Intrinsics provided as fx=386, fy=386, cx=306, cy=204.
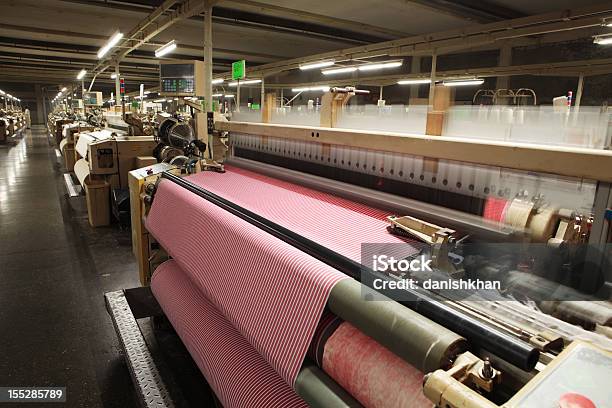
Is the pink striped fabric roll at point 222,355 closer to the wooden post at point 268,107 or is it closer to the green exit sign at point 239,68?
the wooden post at point 268,107

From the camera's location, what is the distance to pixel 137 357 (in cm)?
190

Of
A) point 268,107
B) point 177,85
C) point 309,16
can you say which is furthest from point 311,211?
point 309,16

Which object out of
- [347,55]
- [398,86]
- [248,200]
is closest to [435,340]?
[248,200]

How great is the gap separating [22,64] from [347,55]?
13.2 metres

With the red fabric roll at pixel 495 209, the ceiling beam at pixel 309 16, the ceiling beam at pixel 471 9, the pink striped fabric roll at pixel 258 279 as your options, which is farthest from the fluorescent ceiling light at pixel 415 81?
the pink striped fabric roll at pixel 258 279

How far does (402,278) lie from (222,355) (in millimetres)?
833

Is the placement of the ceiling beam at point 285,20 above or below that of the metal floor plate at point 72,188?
above

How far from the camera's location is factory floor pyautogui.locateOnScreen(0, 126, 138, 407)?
2.07 metres

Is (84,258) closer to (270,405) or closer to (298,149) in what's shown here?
(298,149)

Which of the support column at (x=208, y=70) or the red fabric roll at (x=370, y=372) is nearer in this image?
the red fabric roll at (x=370, y=372)

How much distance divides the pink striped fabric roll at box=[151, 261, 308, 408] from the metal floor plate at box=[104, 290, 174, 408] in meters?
0.23

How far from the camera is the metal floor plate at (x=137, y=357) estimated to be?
1.64 metres

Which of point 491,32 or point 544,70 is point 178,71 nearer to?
point 491,32

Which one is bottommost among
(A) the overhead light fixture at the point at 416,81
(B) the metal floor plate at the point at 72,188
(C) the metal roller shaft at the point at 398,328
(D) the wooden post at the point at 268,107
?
(B) the metal floor plate at the point at 72,188
